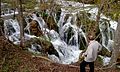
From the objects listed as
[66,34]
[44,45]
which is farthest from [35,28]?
[44,45]

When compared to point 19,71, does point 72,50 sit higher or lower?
lower

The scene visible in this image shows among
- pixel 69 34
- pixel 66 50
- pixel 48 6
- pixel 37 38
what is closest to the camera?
pixel 48 6

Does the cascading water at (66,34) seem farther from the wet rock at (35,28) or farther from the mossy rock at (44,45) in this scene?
the mossy rock at (44,45)

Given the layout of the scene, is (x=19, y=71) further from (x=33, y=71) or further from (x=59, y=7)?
(x=59, y=7)

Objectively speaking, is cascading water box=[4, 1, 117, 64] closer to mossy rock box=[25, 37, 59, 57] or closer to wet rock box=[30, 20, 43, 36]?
wet rock box=[30, 20, 43, 36]

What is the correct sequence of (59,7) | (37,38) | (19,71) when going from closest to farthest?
1. (19,71)
2. (37,38)
3. (59,7)

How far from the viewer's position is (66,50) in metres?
16.8

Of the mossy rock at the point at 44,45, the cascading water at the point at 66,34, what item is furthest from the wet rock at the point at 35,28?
the mossy rock at the point at 44,45

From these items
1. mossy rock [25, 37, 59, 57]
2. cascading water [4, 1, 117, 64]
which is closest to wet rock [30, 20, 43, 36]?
cascading water [4, 1, 117, 64]

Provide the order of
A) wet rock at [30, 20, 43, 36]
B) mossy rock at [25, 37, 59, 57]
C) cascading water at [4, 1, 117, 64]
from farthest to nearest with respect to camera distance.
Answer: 1. wet rock at [30, 20, 43, 36]
2. cascading water at [4, 1, 117, 64]
3. mossy rock at [25, 37, 59, 57]

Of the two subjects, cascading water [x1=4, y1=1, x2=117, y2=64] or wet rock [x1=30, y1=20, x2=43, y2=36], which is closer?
cascading water [x1=4, y1=1, x2=117, y2=64]

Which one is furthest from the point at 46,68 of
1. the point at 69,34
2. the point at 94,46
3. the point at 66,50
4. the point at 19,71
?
the point at 69,34

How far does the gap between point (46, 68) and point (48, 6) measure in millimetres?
3761

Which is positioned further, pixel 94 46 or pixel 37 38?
pixel 37 38
